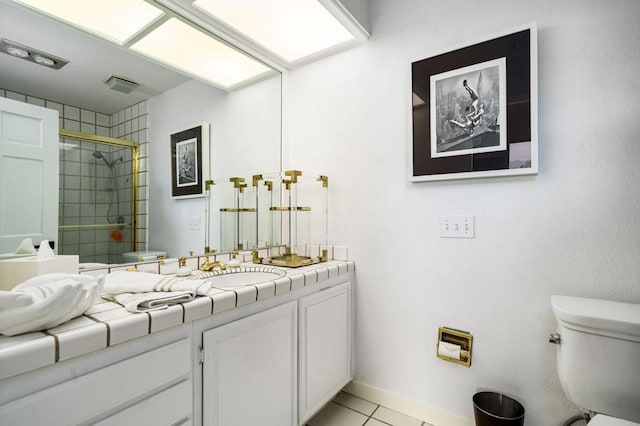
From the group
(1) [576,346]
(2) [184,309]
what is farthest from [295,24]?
(1) [576,346]

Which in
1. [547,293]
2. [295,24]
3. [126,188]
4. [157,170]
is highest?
[295,24]

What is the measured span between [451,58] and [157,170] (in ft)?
5.33

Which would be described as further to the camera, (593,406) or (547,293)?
(547,293)

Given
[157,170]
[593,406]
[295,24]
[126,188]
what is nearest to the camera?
[593,406]

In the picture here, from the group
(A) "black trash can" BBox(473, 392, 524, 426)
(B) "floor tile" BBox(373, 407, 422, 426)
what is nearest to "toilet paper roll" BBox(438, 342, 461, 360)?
(A) "black trash can" BBox(473, 392, 524, 426)

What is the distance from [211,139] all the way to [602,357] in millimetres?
2057

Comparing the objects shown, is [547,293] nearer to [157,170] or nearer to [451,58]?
[451,58]

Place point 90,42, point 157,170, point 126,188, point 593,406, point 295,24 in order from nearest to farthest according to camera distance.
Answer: point 593,406
point 90,42
point 126,188
point 157,170
point 295,24

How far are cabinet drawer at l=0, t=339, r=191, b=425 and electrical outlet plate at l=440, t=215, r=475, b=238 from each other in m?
1.30

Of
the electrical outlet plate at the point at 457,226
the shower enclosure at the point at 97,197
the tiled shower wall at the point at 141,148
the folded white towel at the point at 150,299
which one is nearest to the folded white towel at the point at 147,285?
the folded white towel at the point at 150,299

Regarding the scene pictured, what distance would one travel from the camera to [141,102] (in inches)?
56.0

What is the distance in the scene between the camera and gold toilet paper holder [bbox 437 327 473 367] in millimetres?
1480

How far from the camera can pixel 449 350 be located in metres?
1.51

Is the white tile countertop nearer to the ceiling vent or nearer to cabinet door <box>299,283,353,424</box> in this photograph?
cabinet door <box>299,283,353,424</box>
